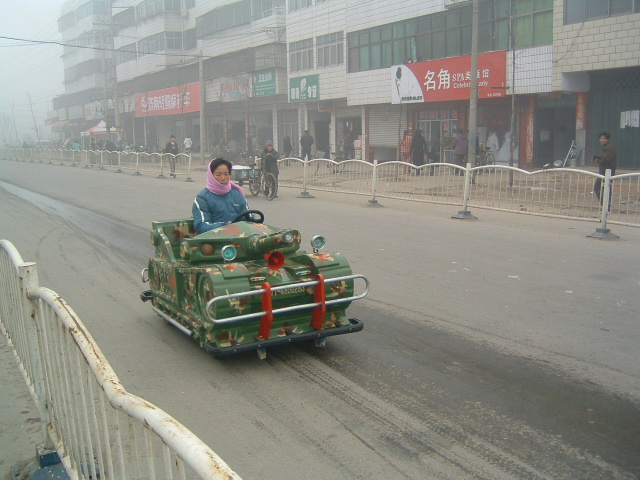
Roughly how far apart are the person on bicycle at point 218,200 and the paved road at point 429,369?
48.5 inches

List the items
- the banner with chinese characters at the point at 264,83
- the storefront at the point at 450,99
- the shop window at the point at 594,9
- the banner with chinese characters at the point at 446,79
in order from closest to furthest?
the shop window at the point at 594,9 < the banner with chinese characters at the point at 446,79 < the storefront at the point at 450,99 < the banner with chinese characters at the point at 264,83

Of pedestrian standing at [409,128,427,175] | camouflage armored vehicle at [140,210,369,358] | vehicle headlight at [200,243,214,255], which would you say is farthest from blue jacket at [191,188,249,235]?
pedestrian standing at [409,128,427,175]

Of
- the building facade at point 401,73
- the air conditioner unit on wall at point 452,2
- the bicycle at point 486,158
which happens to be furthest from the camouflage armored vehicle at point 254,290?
the air conditioner unit on wall at point 452,2

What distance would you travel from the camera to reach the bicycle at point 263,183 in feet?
A: 60.0

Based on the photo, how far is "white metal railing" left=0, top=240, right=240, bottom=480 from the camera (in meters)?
2.07

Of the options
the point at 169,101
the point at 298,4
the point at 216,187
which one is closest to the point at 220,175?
the point at 216,187

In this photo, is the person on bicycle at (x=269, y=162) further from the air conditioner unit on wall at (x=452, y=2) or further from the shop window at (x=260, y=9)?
the shop window at (x=260, y=9)

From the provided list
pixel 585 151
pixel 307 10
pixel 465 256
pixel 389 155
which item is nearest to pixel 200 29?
pixel 307 10

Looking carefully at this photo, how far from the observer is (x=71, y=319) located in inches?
121

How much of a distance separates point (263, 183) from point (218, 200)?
1201cm

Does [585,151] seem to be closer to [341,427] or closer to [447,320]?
[447,320]

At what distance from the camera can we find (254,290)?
Result: 17.6 ft

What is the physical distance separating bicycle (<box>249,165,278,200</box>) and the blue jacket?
11.4m

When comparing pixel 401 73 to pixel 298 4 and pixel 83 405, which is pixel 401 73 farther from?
pixel 83 405
